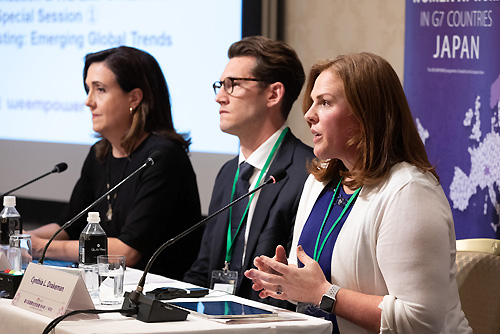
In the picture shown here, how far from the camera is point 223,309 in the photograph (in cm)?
188

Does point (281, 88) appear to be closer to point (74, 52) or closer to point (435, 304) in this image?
point (435, 304)

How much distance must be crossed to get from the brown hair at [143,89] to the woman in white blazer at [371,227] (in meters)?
1.31

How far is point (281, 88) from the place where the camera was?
2994 mm

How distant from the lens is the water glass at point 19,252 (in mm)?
2326

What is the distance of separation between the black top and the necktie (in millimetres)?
447

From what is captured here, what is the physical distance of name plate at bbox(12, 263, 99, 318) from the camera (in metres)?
1.77

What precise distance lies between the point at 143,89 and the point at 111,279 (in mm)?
1585

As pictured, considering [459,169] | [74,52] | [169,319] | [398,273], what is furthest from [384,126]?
[74,52]

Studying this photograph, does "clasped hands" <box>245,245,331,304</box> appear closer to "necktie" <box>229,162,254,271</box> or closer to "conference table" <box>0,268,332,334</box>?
"conference table" <box>0,268,332,334</box>

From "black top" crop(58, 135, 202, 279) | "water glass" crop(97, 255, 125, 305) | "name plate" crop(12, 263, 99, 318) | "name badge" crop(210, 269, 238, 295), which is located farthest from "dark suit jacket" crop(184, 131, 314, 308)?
"name plate" crop(12, 263, 99, 318)

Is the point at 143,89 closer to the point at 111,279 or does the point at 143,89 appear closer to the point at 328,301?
the point at 111,279

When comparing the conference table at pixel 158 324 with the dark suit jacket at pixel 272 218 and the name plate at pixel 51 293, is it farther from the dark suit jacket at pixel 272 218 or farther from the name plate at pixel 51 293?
the dark suit jacket at pixel 272 218

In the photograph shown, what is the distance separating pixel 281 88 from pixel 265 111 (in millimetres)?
119

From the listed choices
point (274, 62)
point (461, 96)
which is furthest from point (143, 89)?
point (461, 96)
